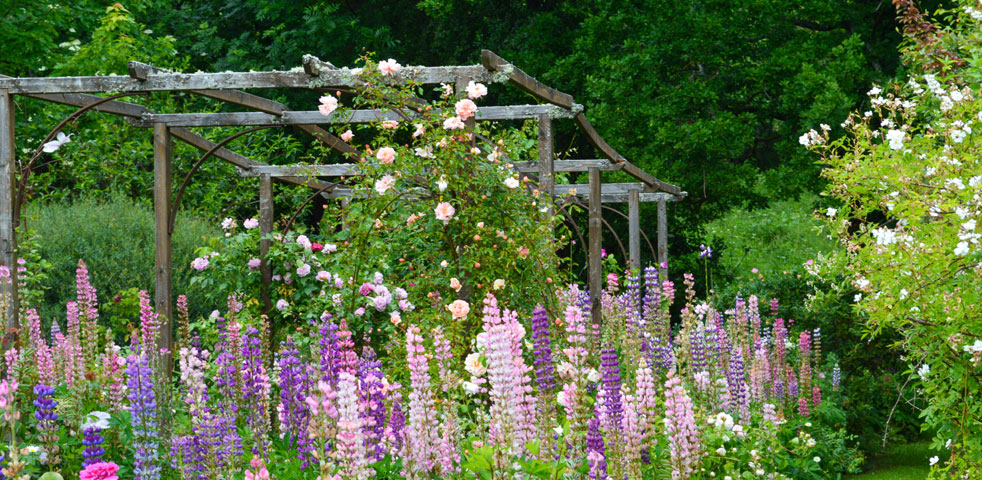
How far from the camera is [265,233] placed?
9.12 metres

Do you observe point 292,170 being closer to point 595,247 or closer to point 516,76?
point 595,247

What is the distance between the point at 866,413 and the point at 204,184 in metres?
9.45

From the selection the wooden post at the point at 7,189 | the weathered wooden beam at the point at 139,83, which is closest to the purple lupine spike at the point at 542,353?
the weathered wooden beam at the point at 139,83

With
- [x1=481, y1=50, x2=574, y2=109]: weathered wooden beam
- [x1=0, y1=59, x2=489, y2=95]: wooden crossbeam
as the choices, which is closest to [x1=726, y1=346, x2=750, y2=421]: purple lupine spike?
[x1=481, y1=50, x2=574, y2=109]: weathered wooden beam

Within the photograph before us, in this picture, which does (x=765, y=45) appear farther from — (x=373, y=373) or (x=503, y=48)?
(x=373, y=373)

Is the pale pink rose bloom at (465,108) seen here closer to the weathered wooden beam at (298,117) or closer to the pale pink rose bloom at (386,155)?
the pale pink rose bloom at (386,155)

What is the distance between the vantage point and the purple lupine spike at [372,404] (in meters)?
2.68

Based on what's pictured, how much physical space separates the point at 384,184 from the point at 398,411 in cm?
276

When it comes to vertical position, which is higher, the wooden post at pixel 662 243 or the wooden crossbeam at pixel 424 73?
the wooden crossbeam at pixel 424 73

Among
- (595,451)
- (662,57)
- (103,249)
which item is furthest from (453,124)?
(662,57)

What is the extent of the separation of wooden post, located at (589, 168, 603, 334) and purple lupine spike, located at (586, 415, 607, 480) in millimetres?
4722

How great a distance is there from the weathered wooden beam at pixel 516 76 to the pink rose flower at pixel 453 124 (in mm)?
352

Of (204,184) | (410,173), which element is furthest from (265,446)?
(204,184)

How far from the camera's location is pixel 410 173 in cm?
583
